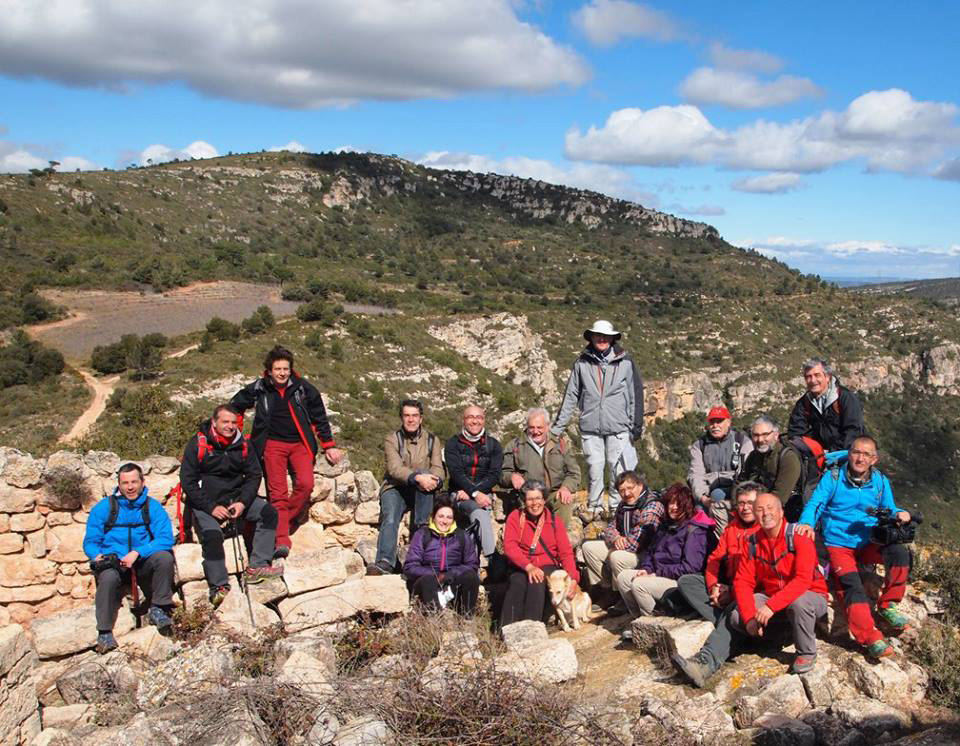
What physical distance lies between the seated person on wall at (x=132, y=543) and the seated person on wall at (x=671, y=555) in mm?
4040

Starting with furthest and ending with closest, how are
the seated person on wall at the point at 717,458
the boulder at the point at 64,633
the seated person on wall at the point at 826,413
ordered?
the seated person on wall at the point at 717,458
the seated person on wall at the point at 826,413
the boulder at the point at 64,633

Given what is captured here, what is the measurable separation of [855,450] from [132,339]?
98.8 feet

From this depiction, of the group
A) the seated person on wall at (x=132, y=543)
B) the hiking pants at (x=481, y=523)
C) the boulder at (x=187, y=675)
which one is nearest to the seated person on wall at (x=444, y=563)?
the hiking pants at (x=481, y=523)

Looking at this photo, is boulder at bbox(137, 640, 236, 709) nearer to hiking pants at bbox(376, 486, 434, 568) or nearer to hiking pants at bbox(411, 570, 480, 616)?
hiking pants at bbox(411, 570, 480, 616)

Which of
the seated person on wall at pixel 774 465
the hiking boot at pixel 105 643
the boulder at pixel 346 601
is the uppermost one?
the seated person on wall at pixel 774 465

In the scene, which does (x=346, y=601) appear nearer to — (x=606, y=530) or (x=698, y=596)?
(x=606, y=530)

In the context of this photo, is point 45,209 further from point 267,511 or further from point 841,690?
point 841,690

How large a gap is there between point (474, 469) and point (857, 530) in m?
3.40

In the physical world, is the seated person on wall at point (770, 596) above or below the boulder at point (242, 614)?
above

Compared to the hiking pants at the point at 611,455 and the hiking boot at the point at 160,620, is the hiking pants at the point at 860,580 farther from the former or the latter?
the hiking boot at the point at 160,620

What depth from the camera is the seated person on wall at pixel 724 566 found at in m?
5.25

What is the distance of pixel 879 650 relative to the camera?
4770 mm

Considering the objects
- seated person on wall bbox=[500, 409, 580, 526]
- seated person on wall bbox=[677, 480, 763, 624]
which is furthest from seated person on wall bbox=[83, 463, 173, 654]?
seated person on wall bbox=[677, 480, 763, 624]

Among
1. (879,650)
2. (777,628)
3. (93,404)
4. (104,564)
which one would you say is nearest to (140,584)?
(104,564)
